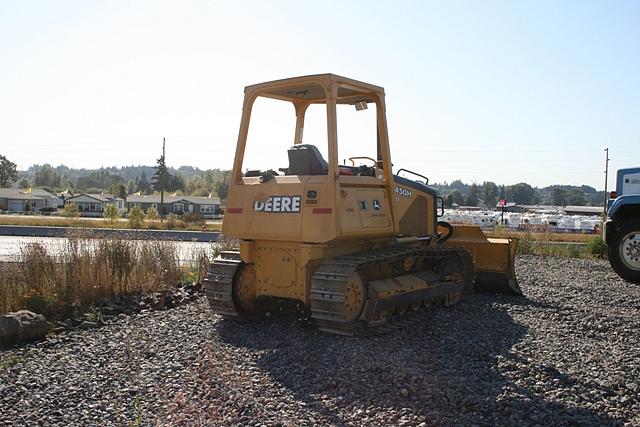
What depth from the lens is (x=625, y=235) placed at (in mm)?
11180

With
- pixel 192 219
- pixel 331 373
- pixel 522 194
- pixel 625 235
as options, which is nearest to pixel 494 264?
pixel 625 235

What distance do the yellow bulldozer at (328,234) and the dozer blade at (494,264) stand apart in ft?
4.68

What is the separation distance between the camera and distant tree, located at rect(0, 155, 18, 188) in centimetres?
11325

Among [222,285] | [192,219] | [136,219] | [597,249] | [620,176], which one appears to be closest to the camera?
[222,285]

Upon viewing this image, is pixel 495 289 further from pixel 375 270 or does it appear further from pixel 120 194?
pixel 120 194

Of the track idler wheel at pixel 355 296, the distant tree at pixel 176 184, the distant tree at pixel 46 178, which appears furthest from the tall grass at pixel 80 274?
the distant tree at pixel 46 178

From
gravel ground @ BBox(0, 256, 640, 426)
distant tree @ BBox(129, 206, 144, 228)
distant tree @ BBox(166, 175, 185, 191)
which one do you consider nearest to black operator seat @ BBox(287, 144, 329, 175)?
gravel ground @ BBox(0, 256, 640, 426)

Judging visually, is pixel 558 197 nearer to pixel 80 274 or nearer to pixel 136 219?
pixel 136 219

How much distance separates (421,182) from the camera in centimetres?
1017

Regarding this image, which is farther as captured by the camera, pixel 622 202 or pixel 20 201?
pixel 20 201

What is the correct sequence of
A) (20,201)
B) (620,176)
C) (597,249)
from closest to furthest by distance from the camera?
(620,176), (597,249), (20,201)

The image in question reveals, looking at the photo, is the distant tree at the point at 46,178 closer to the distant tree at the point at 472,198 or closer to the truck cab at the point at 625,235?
the distant tree at the point at 472,198

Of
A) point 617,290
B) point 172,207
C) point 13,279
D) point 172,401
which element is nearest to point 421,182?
point 617,290

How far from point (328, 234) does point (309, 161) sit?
109 cm
